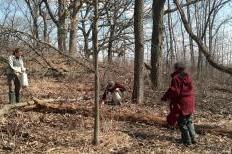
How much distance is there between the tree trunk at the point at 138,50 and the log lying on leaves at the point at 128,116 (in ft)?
6.86

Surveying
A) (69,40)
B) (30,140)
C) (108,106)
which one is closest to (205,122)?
(108,106)

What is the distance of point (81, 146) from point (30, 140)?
1133 mm

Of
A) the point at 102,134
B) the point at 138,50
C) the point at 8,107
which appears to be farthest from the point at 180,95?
the point at 138,50

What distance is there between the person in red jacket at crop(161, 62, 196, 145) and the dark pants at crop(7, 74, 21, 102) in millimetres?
6038

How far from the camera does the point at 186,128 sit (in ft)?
31.3

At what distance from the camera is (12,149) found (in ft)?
29.7

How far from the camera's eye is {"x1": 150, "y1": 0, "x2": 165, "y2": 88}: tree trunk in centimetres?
1842

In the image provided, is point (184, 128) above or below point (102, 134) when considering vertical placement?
above

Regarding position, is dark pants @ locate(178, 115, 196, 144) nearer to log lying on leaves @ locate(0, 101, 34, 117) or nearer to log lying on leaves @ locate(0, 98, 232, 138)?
log lying on leaves @ locate(0, 98, 232, 138)

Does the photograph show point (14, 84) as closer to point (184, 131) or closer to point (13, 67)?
point (13, 67)

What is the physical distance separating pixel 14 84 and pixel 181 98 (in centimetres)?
665

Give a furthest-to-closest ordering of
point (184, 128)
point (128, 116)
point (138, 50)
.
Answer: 1. point (138, 50)
2. point (128, 116)
3. point (184, 128)

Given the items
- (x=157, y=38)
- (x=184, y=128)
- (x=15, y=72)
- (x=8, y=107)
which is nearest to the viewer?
(x=184, y=128)

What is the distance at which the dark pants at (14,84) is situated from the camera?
1405 centimetres
